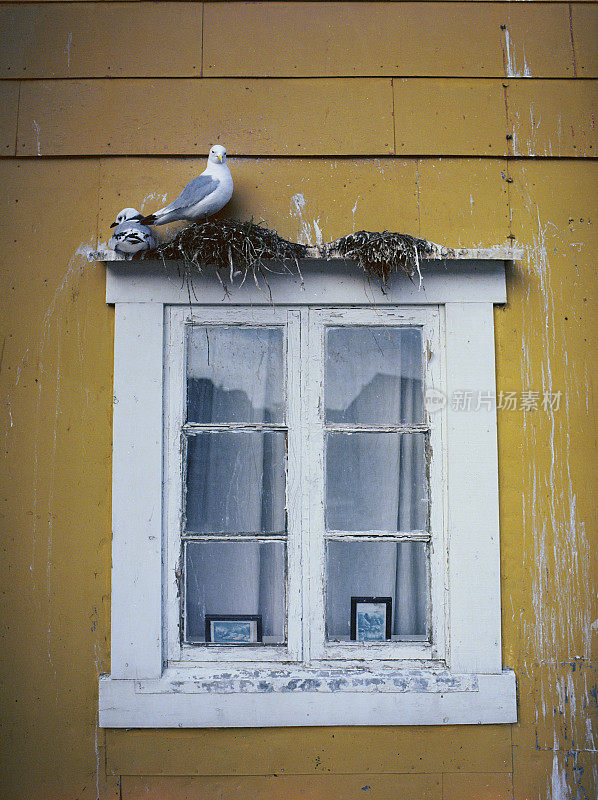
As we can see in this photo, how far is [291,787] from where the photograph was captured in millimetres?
2033

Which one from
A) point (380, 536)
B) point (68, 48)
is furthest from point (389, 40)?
point (380, 536)

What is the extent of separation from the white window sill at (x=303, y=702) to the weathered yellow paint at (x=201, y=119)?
192 centimetres

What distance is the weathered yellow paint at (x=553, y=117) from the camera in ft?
7.25

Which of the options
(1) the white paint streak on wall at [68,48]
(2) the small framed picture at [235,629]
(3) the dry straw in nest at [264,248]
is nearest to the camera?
(3) the dry straw in nest at [264,248]

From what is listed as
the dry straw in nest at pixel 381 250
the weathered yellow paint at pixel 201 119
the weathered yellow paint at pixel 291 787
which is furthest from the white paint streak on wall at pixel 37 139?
the weathered yellow paint at pixel 291 787

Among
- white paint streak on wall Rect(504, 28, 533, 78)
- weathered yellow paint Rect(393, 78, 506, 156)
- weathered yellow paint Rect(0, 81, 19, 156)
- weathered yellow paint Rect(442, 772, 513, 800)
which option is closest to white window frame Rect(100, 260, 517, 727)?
weathered yellow paint Rect(442, 772, 513, 800)

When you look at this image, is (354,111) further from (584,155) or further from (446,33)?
(584,155)

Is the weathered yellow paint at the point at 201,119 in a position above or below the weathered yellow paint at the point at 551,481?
above

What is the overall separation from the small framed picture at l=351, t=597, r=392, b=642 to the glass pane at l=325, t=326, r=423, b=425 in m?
0.66

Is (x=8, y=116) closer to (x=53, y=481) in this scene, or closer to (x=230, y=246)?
(x=230, y=246)

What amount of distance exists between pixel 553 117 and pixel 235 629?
226 cm

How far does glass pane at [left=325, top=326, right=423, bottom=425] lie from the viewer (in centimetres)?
219

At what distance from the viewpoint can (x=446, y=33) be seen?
2.23 m

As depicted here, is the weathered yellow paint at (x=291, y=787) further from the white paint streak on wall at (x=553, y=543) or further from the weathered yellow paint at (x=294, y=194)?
the weathered yellow paint at (x=294, y=194)
